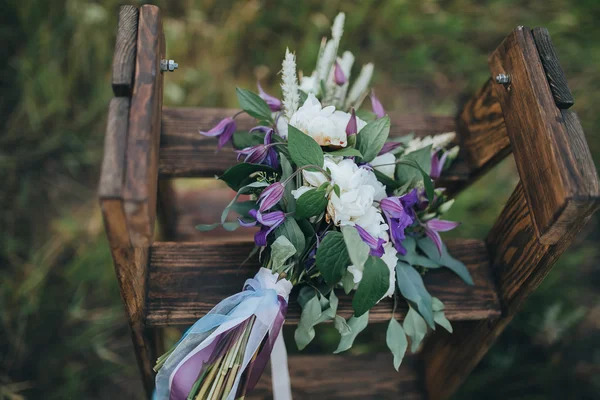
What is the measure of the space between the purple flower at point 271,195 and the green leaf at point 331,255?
10cm

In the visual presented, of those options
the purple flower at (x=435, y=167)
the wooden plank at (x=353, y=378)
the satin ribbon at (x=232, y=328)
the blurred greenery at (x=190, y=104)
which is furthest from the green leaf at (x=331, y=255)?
the blurred greenery at (x=190, y=104)

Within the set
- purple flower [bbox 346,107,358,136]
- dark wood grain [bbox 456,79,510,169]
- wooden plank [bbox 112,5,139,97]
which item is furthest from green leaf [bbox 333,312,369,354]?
wooden plank [bbox 112,5,139,97]

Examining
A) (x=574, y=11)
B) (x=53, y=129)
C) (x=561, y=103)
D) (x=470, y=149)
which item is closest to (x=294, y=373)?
(x=470, y=149)

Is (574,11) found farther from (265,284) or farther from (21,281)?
(21,281)

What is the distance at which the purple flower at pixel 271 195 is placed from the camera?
742mm

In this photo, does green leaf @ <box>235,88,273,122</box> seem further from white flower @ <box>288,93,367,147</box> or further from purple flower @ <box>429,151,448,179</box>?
purple flower @ <box>429,151,448,179</box>

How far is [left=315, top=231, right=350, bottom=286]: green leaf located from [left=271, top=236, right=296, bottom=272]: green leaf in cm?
5

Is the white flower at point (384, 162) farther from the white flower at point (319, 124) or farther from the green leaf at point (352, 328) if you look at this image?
the green leaf at point (352, 328)

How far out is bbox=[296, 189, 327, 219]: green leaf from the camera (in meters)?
0.74

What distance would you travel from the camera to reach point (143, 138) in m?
0.65

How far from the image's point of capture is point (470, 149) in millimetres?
1095

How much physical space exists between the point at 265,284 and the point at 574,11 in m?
2.15

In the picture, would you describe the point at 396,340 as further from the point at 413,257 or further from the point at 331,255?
the point at 331,255

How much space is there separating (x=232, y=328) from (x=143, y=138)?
0.36 m
